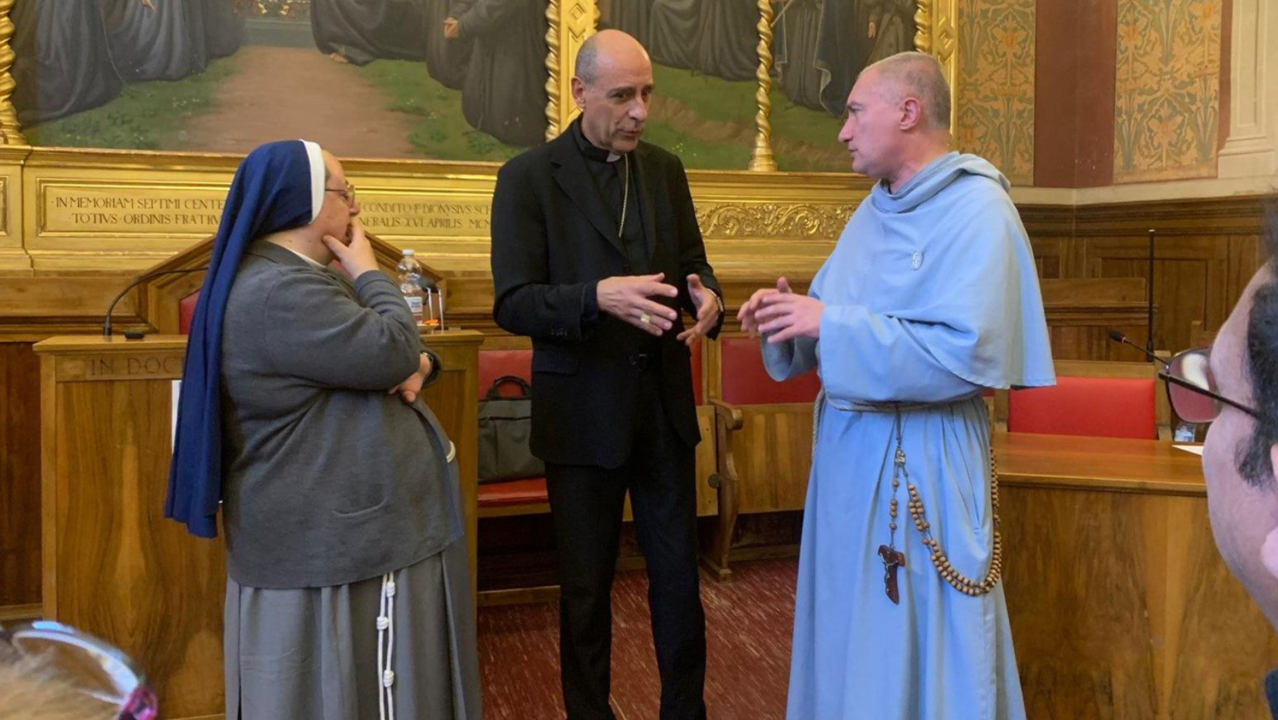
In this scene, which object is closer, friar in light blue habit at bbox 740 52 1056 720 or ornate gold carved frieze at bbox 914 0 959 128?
friar in light blue habit at bbox 740 52 1056 720

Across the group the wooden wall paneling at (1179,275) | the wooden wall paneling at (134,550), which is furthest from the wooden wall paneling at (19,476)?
the wooden wall paneling at (1179,275)

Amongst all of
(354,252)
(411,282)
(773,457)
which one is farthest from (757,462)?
(354,252)

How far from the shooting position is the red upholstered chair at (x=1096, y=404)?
4059 millimetres

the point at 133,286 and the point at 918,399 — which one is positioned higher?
the point at 133,286

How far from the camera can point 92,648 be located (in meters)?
1.00

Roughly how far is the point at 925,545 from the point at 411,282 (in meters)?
2.40

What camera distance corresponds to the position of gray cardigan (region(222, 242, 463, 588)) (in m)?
2.14

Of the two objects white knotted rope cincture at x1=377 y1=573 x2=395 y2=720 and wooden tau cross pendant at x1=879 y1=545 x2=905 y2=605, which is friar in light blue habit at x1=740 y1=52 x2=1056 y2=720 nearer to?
wooden tau cross pendant at x1=879 y1=545 x2=905 y2=605

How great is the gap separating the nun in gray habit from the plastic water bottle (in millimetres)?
1257

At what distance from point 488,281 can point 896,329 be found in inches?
127

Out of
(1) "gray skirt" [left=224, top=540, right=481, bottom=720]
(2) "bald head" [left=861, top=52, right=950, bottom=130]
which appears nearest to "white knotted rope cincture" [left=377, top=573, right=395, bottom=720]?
(1) "gray skirt" [left=224, top=540, right=481, bottom=720]

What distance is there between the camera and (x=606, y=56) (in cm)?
283

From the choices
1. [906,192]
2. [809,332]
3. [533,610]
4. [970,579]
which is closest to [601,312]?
[809,332]

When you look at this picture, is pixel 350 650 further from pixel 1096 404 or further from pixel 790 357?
pixel 1096 404
